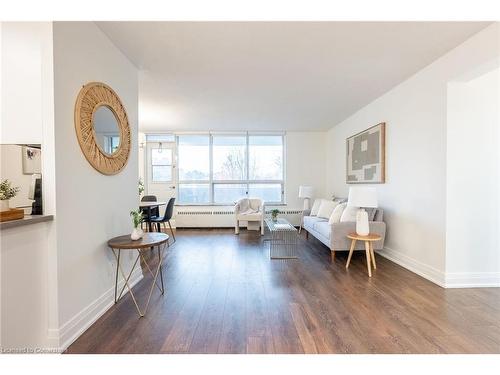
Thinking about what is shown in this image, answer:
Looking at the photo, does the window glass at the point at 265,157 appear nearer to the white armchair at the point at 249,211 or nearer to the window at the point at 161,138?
the white armchair at the point at 249,211

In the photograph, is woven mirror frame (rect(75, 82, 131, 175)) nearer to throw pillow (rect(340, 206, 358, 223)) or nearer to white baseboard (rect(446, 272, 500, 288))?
throw pillow (rect(340, 206, 358, 223))

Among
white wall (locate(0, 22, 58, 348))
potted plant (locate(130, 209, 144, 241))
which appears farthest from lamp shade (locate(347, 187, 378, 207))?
white wall (locate(0, 22, 58, 348))

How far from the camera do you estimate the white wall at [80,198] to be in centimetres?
165

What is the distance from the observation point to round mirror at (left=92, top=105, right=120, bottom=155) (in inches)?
81.7

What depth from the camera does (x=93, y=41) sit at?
2021 millimetres

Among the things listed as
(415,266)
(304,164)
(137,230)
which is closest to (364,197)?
→ (415,266)

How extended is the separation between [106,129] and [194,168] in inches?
161

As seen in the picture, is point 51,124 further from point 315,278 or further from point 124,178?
point 315,278

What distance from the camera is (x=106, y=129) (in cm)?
221
